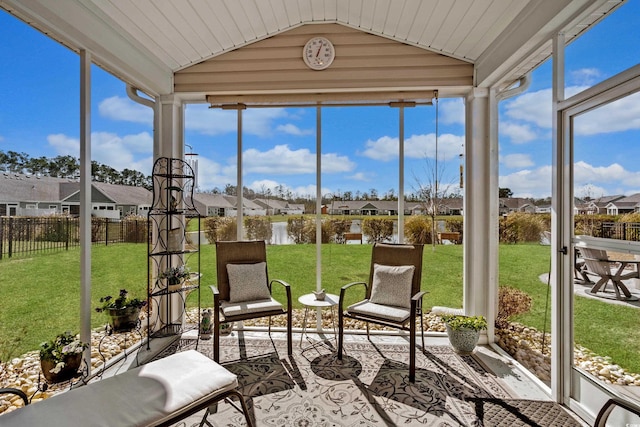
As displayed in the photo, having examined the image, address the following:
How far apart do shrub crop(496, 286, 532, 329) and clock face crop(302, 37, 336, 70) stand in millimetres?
3128

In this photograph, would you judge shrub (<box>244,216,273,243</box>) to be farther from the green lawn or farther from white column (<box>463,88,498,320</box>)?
white column (<box>463,88,498,320</box>)

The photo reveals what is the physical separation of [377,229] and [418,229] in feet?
1.59

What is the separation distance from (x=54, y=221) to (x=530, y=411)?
381 cm

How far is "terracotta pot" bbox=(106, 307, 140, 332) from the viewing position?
2826 mm

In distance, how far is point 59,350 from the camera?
7.39 ft

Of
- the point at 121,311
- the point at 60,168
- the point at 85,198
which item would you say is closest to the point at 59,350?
the point at 121,311

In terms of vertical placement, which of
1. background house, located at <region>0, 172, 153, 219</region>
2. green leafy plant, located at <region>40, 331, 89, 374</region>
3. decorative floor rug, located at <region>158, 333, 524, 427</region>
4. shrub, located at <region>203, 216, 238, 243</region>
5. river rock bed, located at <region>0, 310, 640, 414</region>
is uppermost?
background house, located at <region>0, 172, 153, 219</region>

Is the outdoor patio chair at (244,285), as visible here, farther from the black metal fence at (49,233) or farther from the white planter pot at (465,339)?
the white planter pot at (465,339)

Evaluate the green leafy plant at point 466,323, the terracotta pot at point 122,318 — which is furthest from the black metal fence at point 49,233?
the green leafy plant at point 466,323

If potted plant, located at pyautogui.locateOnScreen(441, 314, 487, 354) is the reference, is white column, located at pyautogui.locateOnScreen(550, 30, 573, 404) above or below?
above

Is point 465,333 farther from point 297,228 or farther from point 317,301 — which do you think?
point 297,228

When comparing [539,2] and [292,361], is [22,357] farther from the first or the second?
[539,2]

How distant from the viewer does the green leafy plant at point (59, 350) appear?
7.28ft

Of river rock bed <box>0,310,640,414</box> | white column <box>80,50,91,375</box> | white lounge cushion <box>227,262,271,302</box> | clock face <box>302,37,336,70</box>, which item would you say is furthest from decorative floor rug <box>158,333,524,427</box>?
clock face <box>302,37,336,70</box>
